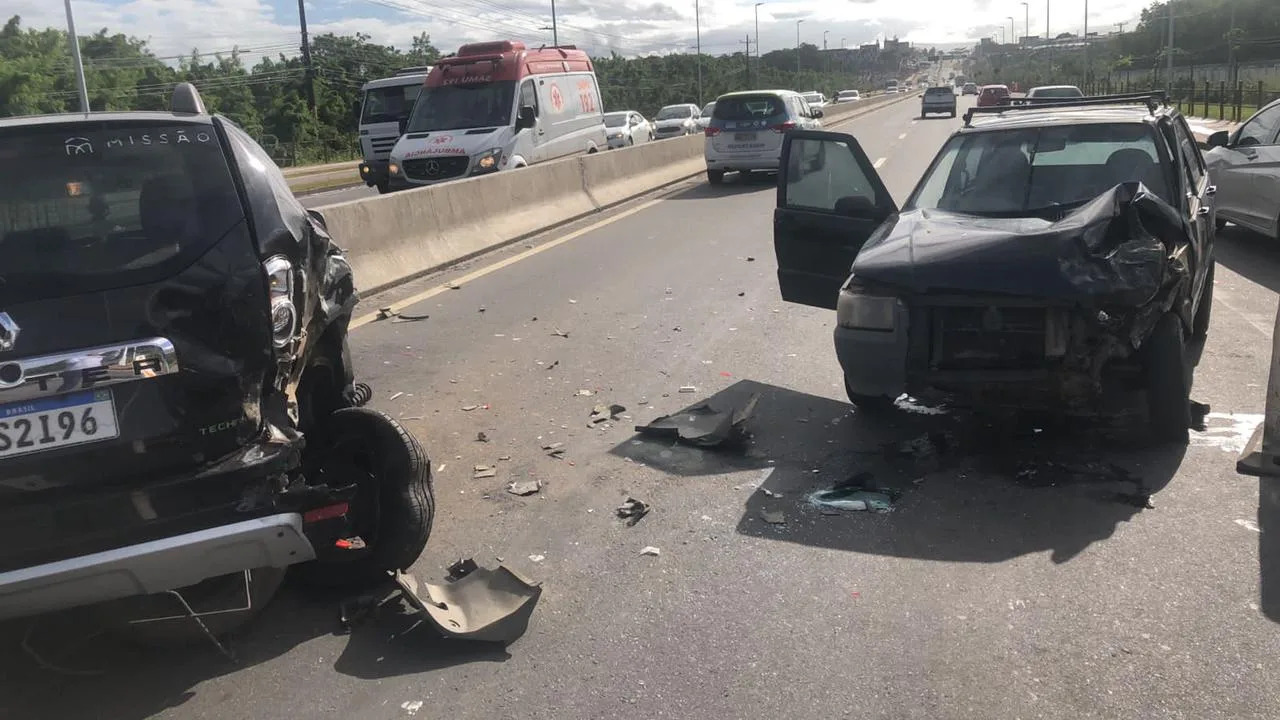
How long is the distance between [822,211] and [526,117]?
43.7 feet

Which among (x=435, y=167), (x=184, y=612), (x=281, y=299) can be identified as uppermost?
(x=281, y=299)

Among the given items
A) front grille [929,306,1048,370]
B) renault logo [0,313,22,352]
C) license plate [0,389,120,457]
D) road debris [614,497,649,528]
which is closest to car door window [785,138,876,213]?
front grille [929,306,1048,370]

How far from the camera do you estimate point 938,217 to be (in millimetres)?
6355

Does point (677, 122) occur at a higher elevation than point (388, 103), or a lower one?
lower

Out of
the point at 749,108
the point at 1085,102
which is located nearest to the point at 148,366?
the point at 1085,102

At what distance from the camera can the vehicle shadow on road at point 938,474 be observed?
4.62 m

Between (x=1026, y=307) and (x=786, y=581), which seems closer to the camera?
(x=786, y=581)

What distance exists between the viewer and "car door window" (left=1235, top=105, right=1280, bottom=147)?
11523 millimetres

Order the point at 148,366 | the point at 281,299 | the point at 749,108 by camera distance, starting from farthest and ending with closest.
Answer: the point at 749,108 → the point at 281,299 → the point at 148,366

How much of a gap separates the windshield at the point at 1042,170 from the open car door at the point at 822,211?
334 millimetres

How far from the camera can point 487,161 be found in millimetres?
18438

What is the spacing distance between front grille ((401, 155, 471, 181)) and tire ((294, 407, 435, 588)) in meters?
14.6

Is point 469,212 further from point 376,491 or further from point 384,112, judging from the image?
point 384,112

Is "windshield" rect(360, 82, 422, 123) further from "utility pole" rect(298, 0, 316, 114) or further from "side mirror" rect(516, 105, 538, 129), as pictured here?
"utility pole" rect(298, 0, 316, 114)
